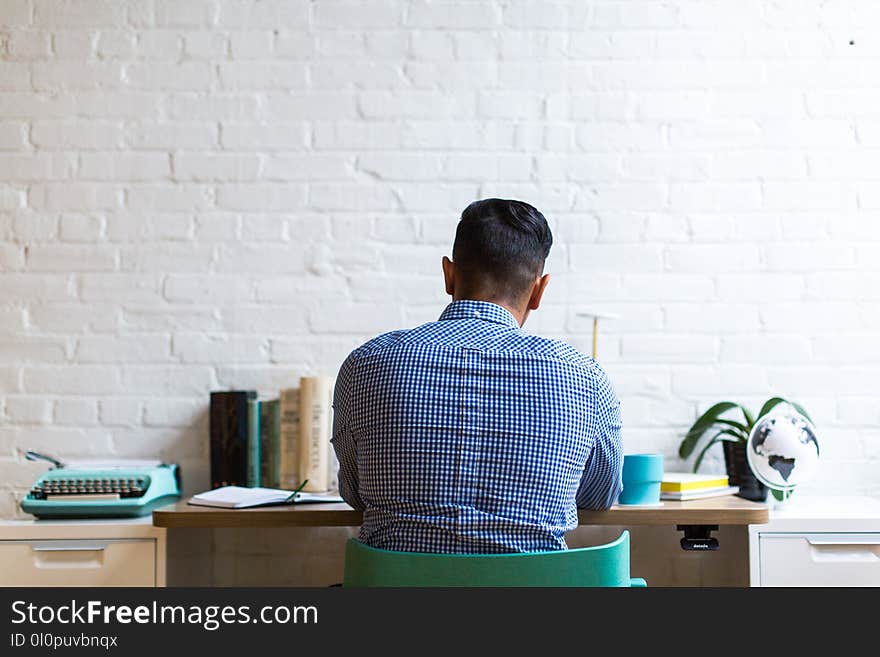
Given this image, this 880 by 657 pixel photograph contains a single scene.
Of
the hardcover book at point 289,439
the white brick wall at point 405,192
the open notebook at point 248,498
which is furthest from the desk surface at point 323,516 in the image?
the white brick wall at point 405,192

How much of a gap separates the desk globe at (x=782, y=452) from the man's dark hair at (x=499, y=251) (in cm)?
88

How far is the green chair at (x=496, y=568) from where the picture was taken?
153 cm

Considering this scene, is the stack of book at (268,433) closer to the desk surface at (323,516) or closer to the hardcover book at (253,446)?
the hardcover book at (253,446)

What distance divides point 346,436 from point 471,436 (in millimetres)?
296

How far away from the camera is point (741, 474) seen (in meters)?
2.59

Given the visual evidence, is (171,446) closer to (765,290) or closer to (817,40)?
(765,290)

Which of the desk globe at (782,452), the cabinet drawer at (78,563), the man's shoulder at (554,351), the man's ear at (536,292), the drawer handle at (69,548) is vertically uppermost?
the man's ear at (536,292)

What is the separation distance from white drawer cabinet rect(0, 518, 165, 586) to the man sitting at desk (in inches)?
30.2

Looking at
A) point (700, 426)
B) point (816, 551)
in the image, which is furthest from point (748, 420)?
point (816, 551)
